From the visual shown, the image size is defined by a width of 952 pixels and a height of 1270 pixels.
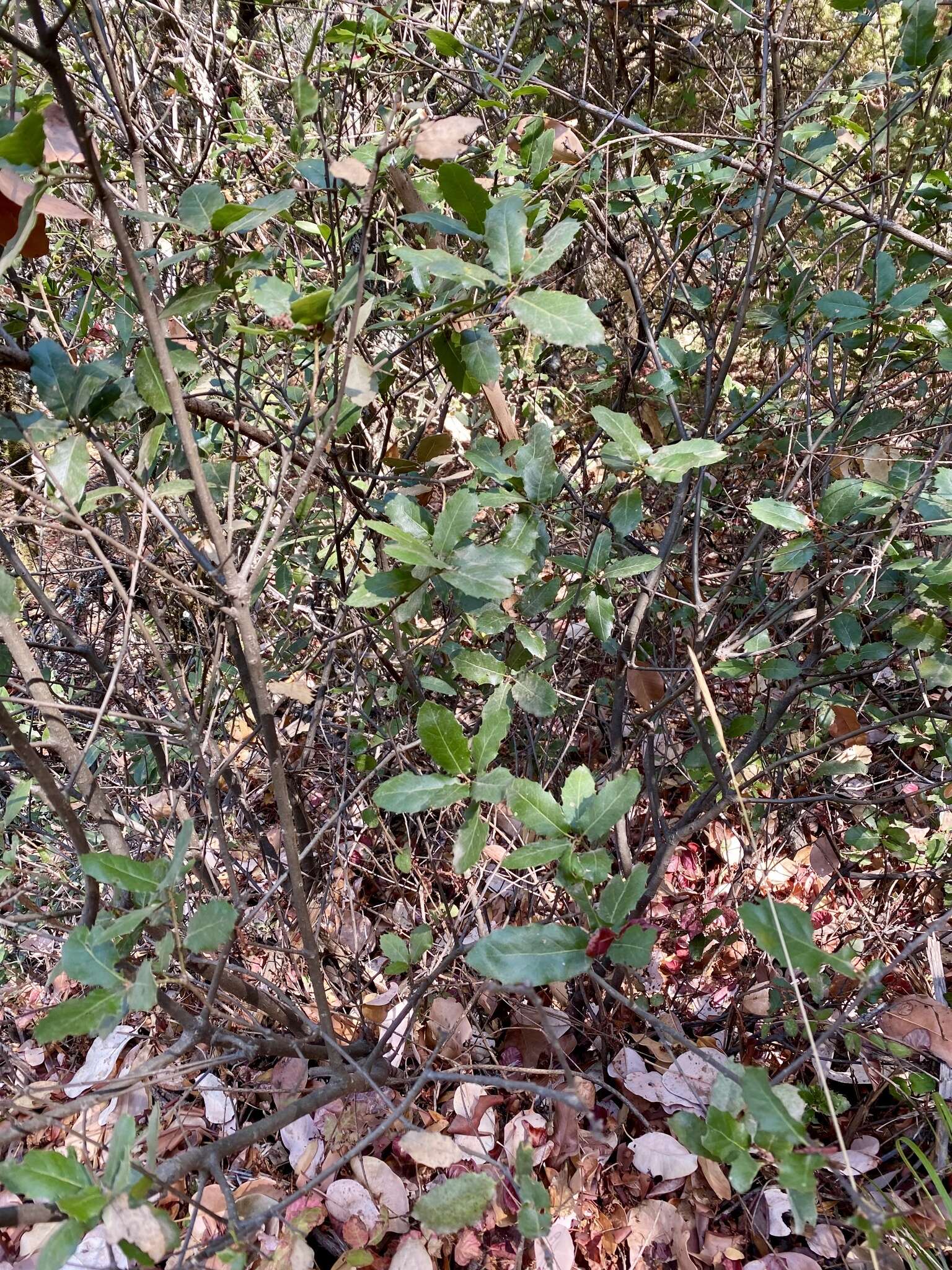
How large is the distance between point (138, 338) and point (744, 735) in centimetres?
142

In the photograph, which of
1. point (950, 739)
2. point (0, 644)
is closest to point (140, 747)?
point (0, 644)

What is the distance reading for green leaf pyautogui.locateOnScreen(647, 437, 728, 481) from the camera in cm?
110

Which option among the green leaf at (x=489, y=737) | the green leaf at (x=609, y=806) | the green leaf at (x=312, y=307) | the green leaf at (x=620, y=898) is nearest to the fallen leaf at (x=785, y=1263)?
the green leaf at (x=620, y=898)

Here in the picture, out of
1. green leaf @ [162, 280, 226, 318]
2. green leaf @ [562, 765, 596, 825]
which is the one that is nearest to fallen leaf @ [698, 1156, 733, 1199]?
green leaf @ [562, 765, 596, 825]

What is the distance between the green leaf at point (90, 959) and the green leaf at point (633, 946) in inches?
22.3

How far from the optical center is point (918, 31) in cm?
123

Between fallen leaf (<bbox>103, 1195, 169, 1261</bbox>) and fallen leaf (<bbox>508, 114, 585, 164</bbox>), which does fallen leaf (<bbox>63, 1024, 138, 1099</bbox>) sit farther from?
fallen leaf (<bbox>508, 114, 585, 164</bbox>)

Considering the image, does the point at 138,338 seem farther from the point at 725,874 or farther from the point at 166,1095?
the point at 725,874

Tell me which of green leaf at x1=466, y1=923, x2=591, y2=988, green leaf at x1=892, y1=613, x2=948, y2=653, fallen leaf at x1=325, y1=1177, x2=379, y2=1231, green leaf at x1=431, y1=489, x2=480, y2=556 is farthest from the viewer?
fallen leaf at x1=325, y1=1177, x2=379, y2=1231

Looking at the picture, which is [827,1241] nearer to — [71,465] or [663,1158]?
[663,1158]

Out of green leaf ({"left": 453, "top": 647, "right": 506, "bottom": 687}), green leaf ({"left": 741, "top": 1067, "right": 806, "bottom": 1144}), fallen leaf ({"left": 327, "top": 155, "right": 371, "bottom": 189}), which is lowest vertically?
green leaf ({"left": 741, "top": 1067, "right": 806, "bottom": 1144})

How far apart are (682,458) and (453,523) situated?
341 mm

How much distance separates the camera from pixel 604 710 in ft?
6.47

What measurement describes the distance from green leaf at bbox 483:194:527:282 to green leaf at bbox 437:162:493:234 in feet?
0.10
